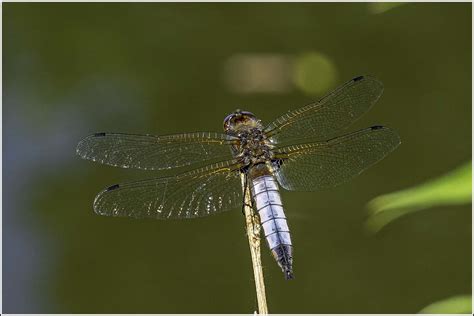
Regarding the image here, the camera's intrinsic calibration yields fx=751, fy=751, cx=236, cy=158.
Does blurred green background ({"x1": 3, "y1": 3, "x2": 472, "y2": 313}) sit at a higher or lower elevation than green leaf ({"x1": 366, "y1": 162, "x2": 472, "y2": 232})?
higher

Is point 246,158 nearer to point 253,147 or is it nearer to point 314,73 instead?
point 253,147

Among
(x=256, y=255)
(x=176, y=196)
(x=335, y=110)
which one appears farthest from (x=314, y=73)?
(x=256, y=255)

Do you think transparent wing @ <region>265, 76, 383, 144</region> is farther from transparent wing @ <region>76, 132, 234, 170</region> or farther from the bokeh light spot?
the bokeh light spot

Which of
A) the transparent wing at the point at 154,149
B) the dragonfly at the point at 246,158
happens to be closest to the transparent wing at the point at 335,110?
the dragonfly at the point at 246,158

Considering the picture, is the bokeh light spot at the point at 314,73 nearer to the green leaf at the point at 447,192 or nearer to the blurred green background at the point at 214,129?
the blurred green background at the point at 214,129

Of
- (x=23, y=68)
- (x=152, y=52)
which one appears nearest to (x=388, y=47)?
(x=152, y=52)

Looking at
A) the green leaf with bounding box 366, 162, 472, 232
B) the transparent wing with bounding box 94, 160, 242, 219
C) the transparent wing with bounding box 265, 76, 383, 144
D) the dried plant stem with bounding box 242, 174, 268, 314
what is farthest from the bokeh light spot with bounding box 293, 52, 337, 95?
the green leaf with bounding box 366, 162, 472, 232

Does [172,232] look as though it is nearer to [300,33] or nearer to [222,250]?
[222,250]

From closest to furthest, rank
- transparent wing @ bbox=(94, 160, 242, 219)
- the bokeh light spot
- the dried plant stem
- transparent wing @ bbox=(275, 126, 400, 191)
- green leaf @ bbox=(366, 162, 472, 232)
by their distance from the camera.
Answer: green leaf @ bbox=(366, 162, 472, 232), the dried plant stem, transparent wing @ bbox=(94, 160, 242, 219), transparent wing @ bbox=(275, 126, 400, 191), the bokeh light spot
